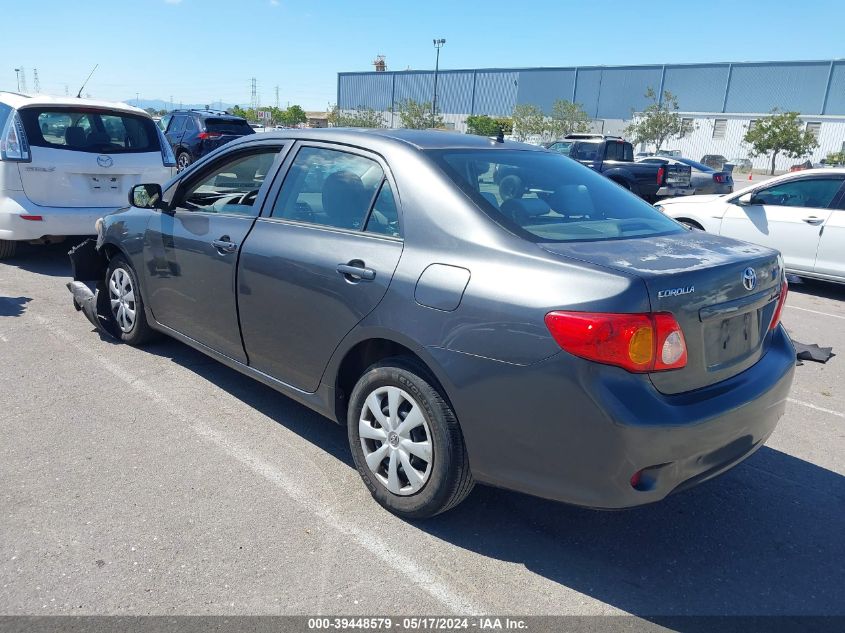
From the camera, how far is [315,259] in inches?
135

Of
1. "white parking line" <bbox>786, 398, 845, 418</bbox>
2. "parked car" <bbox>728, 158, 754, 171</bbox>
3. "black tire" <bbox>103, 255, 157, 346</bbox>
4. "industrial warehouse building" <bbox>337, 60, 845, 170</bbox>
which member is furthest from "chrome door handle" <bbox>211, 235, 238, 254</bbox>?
"parked car" <bbox>728, 158, 754, 171</bbox>

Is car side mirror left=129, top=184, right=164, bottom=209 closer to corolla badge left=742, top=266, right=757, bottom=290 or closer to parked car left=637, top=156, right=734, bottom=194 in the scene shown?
corolla badge left=742, top=266, right=757, bottom=290

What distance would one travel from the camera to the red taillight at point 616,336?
245 centimetres

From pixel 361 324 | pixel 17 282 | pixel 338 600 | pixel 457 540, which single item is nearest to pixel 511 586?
pixel 457 540

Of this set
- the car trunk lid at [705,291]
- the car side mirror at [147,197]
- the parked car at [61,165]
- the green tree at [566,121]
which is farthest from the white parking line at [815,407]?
the green tree at [566,121]

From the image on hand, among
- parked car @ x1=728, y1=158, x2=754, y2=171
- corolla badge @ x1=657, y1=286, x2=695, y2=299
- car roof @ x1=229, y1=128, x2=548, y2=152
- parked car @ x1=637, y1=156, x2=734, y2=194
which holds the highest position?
car roof @ x1=229, y1=128, x2=548, y2=152

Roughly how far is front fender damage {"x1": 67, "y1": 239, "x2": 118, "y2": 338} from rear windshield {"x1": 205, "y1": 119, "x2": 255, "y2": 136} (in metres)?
15.0

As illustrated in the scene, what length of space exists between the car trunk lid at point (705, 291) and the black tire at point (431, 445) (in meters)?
0.78

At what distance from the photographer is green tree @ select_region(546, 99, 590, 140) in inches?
2211

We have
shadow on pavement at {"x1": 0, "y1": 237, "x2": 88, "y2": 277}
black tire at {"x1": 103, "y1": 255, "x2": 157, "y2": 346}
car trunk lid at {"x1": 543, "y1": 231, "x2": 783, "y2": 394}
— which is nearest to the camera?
car trunk lid at {"x1": 543, "y1": 231, "x2": 783, "y2": 394}

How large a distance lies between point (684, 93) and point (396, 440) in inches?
2663

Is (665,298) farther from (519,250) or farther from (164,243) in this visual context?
(164,243)

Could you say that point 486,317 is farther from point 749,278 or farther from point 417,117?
point 417,117

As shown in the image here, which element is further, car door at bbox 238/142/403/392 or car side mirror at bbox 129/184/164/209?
car side mirror at bbox 129/184/164/209
